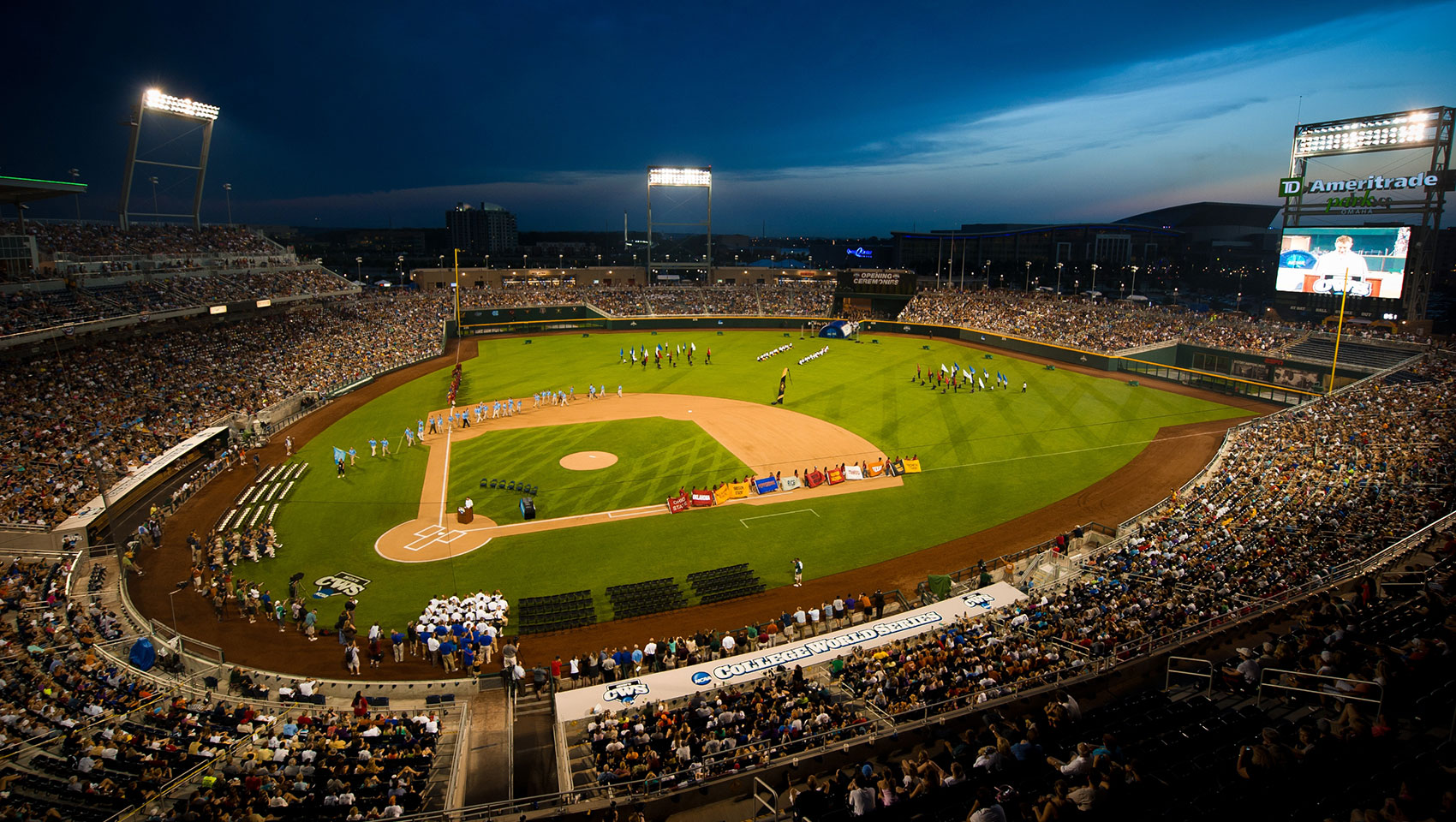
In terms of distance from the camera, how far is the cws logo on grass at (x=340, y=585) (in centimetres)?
2164

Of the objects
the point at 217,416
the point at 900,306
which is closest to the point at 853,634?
the point at 217,416

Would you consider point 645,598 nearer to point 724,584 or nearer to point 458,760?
point 724,584

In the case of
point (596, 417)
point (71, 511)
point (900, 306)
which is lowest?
point (71, 511)

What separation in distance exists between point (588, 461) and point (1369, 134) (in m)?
50.2

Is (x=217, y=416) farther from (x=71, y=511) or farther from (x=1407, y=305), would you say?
(x=1407, y=305)

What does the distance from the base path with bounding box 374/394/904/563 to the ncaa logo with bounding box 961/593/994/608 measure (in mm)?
11052

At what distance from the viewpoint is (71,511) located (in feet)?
78.2

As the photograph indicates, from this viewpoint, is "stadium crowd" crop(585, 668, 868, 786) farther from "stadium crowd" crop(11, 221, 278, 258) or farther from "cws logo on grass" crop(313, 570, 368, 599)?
"stadium crowd" crop(11, 221, 278, 258)

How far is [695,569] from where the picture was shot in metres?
23.6

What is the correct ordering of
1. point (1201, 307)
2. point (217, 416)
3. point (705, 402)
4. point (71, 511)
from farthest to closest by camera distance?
1. point (1201, 307)
2. point (705, 402)
3. point (217, 416)
4. point (71, 511)

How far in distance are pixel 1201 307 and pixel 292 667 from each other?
102 meters

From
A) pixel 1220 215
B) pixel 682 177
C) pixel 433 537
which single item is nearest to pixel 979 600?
pixel 433 537

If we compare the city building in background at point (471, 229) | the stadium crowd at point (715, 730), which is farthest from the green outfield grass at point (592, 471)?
the city building in background at point (471, 229)

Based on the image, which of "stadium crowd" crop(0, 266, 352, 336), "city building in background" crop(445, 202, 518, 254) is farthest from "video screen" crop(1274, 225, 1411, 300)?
"city building in background" crop(445, 202, 518, 254)
